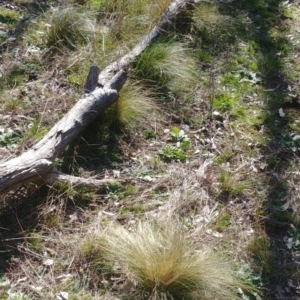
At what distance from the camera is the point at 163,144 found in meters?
4.85

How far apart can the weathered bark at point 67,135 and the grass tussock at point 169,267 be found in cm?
78

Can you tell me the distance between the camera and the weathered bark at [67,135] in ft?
12.3

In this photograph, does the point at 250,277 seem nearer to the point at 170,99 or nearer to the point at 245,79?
the point at 170,99

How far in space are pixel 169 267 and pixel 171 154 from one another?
1.62m

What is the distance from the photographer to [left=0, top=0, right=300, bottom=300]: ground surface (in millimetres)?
3635

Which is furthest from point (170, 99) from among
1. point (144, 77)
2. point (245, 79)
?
point (245, 79)

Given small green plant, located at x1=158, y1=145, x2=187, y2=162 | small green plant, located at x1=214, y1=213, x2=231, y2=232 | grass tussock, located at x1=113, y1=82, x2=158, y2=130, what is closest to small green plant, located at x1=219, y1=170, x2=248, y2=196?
small green plant, located at x1=214, y1=213, x2=231, y2=232

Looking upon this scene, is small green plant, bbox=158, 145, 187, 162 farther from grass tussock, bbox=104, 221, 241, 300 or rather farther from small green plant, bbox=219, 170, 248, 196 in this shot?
grass tussock, bbox=104, 221, 241, 300

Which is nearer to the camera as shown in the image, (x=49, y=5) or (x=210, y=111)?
(x=210, y=111)

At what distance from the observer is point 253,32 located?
6.94 meters

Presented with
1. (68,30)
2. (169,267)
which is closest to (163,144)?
(169,267)

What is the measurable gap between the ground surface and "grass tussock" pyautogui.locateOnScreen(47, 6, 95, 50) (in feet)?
0.25

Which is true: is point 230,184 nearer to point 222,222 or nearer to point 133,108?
point 222,222

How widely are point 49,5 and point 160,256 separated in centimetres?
470
